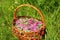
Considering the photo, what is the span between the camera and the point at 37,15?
430cm

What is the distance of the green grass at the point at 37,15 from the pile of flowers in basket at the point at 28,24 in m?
0.18

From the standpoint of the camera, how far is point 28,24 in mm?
3842

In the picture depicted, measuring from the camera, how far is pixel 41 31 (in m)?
3.68

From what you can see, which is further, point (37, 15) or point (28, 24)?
point (37, 15)

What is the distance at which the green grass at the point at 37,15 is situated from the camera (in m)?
3.75

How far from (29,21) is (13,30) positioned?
35 centimetres

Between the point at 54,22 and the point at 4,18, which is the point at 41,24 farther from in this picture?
the point at 4,18

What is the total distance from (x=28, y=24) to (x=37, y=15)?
52 centimetres

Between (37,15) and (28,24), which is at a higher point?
(37,15)

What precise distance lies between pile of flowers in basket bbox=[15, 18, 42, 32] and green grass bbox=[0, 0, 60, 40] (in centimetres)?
18

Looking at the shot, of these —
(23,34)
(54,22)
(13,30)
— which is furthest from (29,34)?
(54,22)

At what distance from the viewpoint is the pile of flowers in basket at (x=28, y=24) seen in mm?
3727

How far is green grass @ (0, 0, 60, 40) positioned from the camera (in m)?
3.75

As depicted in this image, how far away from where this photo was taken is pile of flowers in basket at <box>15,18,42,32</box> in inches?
147
